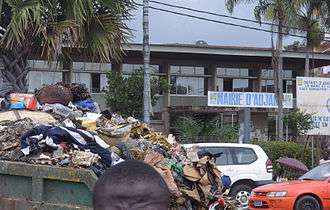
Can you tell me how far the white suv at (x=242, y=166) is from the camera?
54.2 ft

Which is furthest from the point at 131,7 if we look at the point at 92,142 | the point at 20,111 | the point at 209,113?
the point at 209,113

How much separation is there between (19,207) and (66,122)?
6.18 ft

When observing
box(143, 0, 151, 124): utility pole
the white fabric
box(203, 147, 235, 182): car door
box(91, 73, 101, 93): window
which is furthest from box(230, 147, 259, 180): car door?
box(91, 73, 101, 93): window

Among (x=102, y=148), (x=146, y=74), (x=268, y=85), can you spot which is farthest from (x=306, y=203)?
(x=268, y=85)

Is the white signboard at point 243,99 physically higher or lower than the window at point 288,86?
lower

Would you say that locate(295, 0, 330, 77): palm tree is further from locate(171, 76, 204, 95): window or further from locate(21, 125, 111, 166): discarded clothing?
locate(21, 125, 111, 166): discarded clothing

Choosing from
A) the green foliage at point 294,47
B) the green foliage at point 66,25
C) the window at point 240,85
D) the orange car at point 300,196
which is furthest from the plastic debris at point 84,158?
the green foliage at point 294,47

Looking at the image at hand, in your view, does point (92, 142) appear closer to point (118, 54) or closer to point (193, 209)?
point (193, 209)

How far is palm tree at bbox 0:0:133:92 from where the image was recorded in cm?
966

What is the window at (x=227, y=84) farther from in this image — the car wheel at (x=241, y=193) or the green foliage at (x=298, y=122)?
the car wheel at (x=241, y=193)

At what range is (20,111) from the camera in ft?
22.2

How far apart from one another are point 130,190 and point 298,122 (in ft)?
96.8

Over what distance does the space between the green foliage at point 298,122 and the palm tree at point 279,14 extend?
101 cm

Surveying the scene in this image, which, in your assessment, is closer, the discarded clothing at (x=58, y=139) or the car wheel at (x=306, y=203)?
the discarded clothing at (x=58, y=139)
